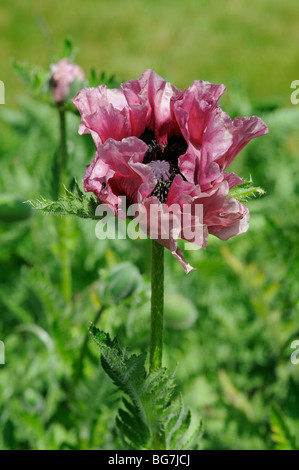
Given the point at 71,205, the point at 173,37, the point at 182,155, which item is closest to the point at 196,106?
the point at 182,155

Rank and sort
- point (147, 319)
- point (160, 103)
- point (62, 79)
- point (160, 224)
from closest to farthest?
point (160, 224), point (160, 103), point (62, 79), point (147, 319)

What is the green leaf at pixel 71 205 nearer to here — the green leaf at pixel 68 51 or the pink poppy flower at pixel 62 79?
the pink poppy flower at pixel 62 79

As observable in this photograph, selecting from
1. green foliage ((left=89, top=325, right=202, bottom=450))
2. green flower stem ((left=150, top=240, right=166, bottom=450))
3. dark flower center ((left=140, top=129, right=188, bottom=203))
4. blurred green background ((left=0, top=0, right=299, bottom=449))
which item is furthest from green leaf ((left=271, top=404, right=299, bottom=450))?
dark flower center ((left=140, top=129, right=188, bottom=203))

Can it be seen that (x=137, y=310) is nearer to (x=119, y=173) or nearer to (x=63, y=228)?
(x=63, y=228)

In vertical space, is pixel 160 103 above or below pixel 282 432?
above

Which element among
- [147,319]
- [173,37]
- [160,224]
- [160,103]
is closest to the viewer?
[160,224]

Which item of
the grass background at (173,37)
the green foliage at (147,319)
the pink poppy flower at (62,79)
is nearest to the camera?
the pink poppy flower at (62,79)

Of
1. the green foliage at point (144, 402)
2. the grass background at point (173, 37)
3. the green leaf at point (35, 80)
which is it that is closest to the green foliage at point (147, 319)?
the green leaf at point (35, 80)
